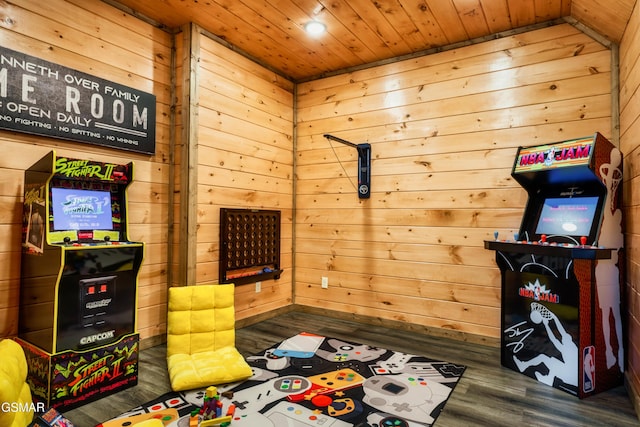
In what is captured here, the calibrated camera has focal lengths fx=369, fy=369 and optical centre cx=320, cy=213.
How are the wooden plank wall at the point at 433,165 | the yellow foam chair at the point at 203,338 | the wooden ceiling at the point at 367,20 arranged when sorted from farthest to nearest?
the wooden plank wall at the point at 433,165 < the wooden ceiling at the point at 367,20 < the yellow foam chair at the point at 203,338

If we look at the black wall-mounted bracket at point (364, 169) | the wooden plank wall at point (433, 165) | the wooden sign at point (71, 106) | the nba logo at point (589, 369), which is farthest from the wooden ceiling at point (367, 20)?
the nba logo at point (589, 369)

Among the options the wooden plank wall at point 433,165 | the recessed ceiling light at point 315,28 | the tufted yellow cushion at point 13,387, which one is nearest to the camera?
the tufted yellow cushion at point 13,387

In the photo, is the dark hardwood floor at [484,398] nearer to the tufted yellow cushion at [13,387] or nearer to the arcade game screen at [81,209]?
the tufted yellow cushion at [13,387]

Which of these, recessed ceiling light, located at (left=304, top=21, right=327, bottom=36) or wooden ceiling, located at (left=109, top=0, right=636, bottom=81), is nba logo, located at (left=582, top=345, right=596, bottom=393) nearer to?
wooden ceiling, located at (left=109, top=0, right=636, bottom=81)

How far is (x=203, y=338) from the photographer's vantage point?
272cm

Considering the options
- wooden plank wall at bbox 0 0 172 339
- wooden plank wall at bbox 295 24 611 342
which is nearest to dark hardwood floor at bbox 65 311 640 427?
wooden plank wall at bbox 295 24 611 342

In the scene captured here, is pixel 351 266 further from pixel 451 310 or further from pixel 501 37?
pixel 501 37

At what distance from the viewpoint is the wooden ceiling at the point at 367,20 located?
2.82 metres

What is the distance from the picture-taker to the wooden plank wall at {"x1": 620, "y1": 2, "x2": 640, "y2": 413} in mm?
2170

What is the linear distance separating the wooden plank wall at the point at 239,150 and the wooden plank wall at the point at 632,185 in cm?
304

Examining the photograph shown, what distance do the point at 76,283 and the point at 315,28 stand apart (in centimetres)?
270

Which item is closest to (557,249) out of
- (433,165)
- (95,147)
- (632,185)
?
(632,185)

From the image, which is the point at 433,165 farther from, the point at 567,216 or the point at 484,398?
the point at 484,398

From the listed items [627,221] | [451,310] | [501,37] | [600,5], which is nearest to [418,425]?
[451,310]
